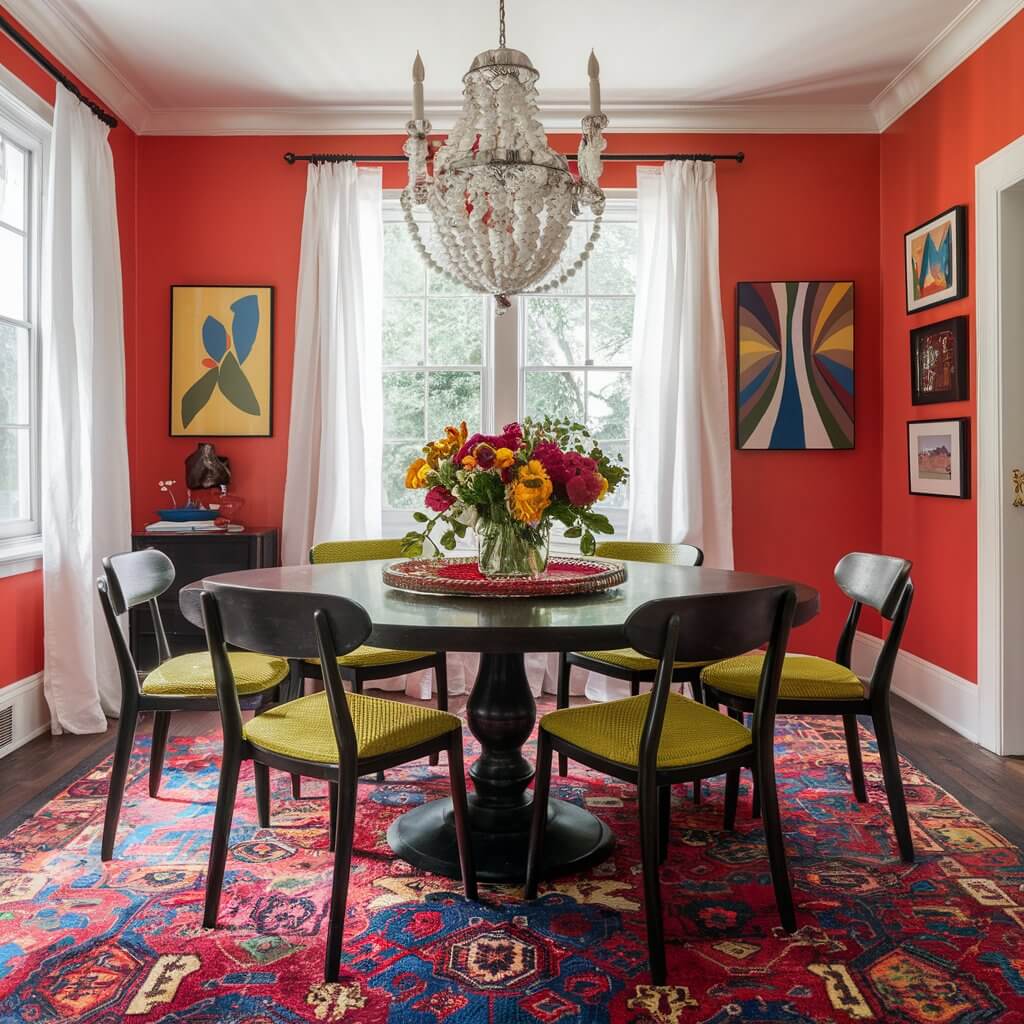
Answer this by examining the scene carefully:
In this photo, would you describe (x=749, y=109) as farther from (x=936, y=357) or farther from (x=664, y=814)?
(x=664, y=814)

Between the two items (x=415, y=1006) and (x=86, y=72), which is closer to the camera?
(x=415, y=1006)

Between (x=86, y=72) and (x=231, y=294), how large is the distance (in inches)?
45.0

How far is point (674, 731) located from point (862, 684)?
736 millimetres

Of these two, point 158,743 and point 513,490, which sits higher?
point 513,490

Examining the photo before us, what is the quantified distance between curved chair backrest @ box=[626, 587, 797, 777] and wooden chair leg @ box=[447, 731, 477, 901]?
475 millimetres

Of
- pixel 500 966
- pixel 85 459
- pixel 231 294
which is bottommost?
pixel 500 966

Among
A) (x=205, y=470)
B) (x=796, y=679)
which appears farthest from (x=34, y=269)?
(x=796, y=679)

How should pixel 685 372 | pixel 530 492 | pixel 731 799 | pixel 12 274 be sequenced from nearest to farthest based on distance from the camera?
pixel 530 492 < pixel 731 799 < pixel 12 274 < pixel 685 372

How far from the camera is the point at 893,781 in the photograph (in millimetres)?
2508

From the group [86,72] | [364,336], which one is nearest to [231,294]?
[364,336]

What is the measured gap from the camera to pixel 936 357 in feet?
13.2

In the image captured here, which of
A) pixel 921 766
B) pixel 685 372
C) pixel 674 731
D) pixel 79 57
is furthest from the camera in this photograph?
pixel 685 372

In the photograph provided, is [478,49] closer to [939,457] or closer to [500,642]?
[939,457]

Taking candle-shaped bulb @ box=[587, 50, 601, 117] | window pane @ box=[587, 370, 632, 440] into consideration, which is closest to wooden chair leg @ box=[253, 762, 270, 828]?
candle-shaped bulb @ box=[587, 50, 601, 117]
